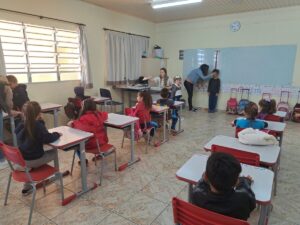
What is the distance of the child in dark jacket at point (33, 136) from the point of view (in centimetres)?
202

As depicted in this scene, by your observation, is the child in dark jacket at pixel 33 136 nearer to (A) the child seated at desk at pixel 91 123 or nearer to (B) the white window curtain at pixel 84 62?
(A) the child seated at desk at pixel 91 123

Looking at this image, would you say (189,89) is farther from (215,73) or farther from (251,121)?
(251,121)

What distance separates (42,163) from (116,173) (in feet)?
3.31

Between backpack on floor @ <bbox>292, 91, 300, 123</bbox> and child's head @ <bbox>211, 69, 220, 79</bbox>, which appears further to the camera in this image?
child's head @ <bbox>211, 69, 220, 79</bbox>

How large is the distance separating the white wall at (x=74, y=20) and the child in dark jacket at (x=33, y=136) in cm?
262

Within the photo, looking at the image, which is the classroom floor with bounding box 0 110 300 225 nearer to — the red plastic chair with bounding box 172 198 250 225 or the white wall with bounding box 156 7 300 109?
the red plastic chair with bounding box 172 198 250 225

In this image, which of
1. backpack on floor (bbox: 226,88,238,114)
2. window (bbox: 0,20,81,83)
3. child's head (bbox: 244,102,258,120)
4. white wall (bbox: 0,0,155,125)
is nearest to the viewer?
child's head (bbox: 244,102,258,120)

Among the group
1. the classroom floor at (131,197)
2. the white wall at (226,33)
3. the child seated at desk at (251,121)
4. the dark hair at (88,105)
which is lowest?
the classroom floor at (131,197)

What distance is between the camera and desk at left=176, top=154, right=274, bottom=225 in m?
1.27

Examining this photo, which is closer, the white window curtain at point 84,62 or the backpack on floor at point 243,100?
the white window curtain at point 84,62

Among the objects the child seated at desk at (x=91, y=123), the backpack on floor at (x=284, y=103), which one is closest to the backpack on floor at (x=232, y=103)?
the backpack on floor at (x=284, y=103)

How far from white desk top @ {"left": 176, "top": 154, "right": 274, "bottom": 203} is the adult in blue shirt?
545 centimetres

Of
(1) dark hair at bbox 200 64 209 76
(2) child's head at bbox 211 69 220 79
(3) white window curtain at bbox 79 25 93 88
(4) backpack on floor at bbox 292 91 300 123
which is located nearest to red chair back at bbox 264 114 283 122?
(4) backpack on floor at bbox 292 91 300 123

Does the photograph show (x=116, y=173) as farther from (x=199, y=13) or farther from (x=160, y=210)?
(x=199, y=13)
